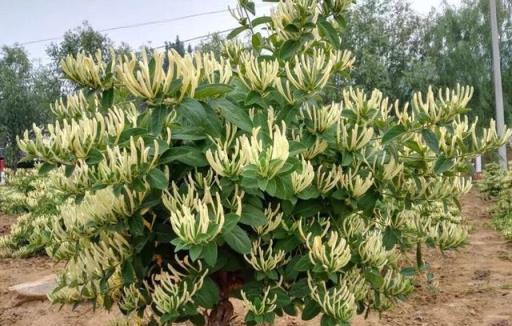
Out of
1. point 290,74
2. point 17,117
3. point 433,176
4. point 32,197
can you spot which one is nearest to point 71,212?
point 290,74

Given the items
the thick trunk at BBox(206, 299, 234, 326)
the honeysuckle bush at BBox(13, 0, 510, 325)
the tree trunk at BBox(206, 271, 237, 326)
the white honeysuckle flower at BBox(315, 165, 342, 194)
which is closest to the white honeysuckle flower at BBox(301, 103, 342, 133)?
the honeysuckle bush at BBox(13, 0, 510, 325)

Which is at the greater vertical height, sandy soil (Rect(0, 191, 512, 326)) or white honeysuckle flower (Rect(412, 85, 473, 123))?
white honeysuckle flower (Rect(412, 85, 473, 123))

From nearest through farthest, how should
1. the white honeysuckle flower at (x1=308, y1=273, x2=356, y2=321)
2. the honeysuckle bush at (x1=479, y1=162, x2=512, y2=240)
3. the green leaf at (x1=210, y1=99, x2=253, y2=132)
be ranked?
the green leaf at (x1=210, y1=99, x2=253, y2=132) → the white honeysuckle flower at (x1=308, y1=273, x2=356, y2=321) → the honeysuckle bush at (x1=479, y1=162, x2=512, y2=240)

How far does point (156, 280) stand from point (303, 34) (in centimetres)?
86

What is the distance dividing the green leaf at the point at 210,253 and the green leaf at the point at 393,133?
60cm

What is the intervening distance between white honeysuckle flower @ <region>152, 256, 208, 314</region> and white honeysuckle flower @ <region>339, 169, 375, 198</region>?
462mm

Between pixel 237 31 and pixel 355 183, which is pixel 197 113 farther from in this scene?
pixel 237 31

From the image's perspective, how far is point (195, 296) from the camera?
149 cm

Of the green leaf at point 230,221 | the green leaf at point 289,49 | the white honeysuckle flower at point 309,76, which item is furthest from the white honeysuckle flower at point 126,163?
the green leaf at point 289,49

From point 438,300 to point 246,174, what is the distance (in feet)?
11.1

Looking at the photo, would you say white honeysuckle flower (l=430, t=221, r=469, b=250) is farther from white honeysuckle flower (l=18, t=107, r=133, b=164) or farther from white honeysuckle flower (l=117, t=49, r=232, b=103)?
white honeysuckle flower (l=18, t=107, r=133, b=164)

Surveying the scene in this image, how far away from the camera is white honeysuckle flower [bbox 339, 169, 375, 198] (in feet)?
5.03

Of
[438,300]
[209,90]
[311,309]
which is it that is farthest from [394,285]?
[438,300]

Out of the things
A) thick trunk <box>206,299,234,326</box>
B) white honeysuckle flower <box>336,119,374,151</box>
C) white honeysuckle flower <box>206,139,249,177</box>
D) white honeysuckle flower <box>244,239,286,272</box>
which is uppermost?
white honeysuckle flower <box>336,119,374,151</box>
